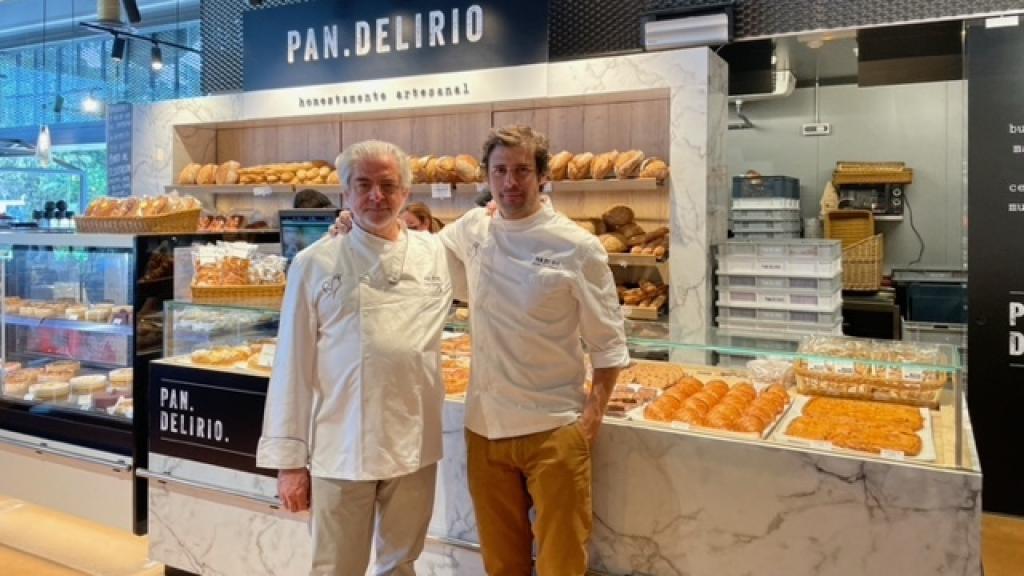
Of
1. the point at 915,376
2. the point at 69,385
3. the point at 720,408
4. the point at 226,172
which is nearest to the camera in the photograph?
the point at 720,408

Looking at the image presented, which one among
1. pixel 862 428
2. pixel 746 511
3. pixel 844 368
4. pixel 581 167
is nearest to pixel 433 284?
pixel 746 511

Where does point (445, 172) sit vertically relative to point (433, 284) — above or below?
above

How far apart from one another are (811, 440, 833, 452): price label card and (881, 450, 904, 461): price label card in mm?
131

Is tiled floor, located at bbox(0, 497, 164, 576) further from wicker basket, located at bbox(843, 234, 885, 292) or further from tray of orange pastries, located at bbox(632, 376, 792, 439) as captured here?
wicker basket, located at bbox(843, 234, 885, 292)

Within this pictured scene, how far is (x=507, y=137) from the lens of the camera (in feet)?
6.37

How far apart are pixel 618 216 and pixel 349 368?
309 cm

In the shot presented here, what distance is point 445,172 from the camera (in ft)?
16.9

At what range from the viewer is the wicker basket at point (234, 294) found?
316cm

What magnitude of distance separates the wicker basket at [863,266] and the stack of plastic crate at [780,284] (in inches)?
73.0

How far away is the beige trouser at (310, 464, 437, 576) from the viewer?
81.4 inches

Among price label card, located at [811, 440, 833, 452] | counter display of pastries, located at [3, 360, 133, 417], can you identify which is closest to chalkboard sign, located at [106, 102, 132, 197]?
counter display of pastries, located at [3, 360, 133, 417]

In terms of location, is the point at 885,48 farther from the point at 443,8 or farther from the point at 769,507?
the point at 769,507

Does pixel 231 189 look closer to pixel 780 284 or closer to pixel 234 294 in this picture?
pixel 234 294

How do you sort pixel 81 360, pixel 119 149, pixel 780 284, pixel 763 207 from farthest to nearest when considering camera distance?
1. pixel 763 207
2. pixel 119 149
3. pixel 780 284
4. pixel 81 360
